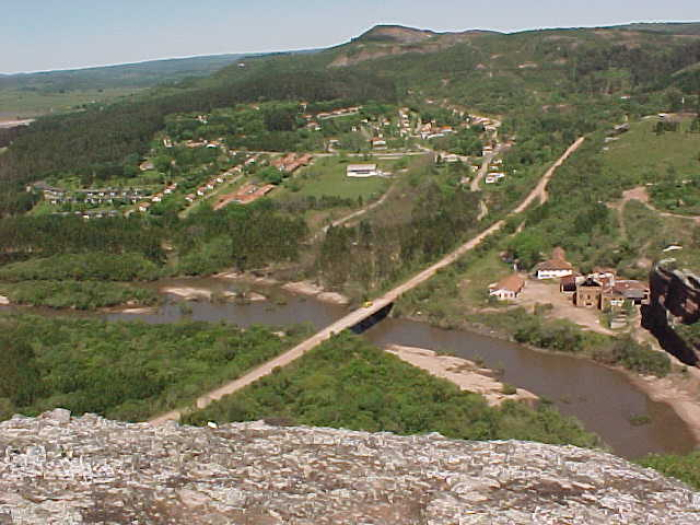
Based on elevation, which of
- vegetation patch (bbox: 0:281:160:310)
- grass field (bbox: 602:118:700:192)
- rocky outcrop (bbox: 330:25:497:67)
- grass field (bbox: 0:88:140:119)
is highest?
rocky outcrop (bbox: 330:25:497:67)

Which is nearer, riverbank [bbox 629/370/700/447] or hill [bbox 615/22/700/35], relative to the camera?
riverbank [bbox 629/370/700/447]

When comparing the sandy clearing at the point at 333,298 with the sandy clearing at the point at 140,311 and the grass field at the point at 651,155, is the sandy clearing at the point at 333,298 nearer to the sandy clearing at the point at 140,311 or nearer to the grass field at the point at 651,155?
the sandy clearing at the point at 140,311

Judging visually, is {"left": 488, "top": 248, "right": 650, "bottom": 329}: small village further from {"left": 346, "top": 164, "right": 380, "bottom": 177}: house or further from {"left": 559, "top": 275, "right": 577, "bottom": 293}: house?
{"left": 346, "top": 164, "right": 380, "bottom": 177}: house

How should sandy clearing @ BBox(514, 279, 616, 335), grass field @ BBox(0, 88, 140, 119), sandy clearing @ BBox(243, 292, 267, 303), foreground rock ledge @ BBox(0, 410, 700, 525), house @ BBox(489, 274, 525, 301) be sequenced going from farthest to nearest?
1. grass field @ BBox(0, 88, 140, 119)
2. sandy clearing @ BBox(243, 292, 267, 303)
3. house @ BBox(489, 274, 525, 301)
4. sandy clearing @ BBox(514, 279, 616, 335)
5. foreground rock ledge @ BBox(0, 410, 700, 525)

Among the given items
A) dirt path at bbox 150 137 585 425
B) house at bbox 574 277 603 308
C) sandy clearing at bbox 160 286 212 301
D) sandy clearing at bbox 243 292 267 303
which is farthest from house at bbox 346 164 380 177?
house at bbox 574 277 603 308

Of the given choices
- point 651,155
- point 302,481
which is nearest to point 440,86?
point 651,155

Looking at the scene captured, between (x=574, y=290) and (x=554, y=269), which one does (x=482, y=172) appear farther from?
(x=574, y=290)

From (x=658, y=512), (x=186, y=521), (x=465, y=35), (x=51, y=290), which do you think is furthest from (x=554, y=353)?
(x=465, y=35)
